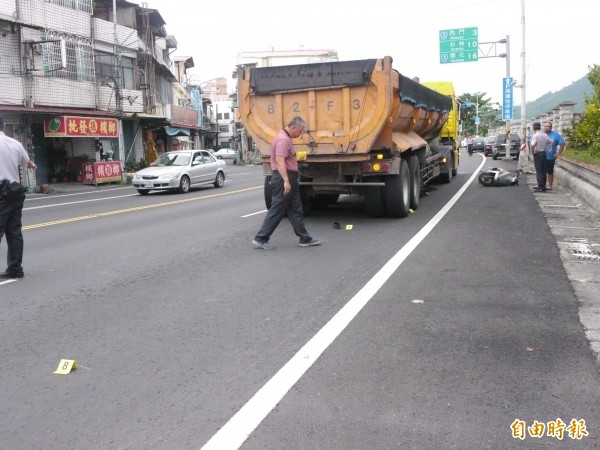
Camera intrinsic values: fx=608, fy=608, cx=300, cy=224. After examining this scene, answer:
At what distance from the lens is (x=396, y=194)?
11305 millimetres

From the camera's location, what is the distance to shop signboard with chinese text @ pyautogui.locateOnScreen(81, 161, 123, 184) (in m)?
27.7

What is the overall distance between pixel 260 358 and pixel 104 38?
2985 centimetres

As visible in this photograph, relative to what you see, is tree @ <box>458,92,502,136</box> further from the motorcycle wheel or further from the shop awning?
the motorcycle wheel

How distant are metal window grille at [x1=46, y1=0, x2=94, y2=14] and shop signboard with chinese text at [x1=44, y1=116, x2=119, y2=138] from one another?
18.0ft

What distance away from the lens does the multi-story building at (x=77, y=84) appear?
81.3 feet

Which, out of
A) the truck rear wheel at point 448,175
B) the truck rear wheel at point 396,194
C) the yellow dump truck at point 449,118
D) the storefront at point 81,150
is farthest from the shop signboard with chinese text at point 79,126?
the truck rear wheel at point 396,194

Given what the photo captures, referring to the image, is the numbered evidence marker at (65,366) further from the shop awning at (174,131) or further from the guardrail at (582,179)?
the shop awning at (174,131)

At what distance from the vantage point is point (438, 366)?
4.30 meters

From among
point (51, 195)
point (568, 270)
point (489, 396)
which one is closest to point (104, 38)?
point (51, 195)

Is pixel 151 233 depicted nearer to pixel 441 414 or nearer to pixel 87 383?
pixel 87 383

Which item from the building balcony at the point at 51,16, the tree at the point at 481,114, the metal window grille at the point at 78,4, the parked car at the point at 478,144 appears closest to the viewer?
the building balcony at the point at 51,16

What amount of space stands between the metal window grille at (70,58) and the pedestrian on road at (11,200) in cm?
2058

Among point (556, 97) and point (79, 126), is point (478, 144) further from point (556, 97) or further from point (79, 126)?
point (556, 97)

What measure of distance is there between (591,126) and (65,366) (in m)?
18.8
